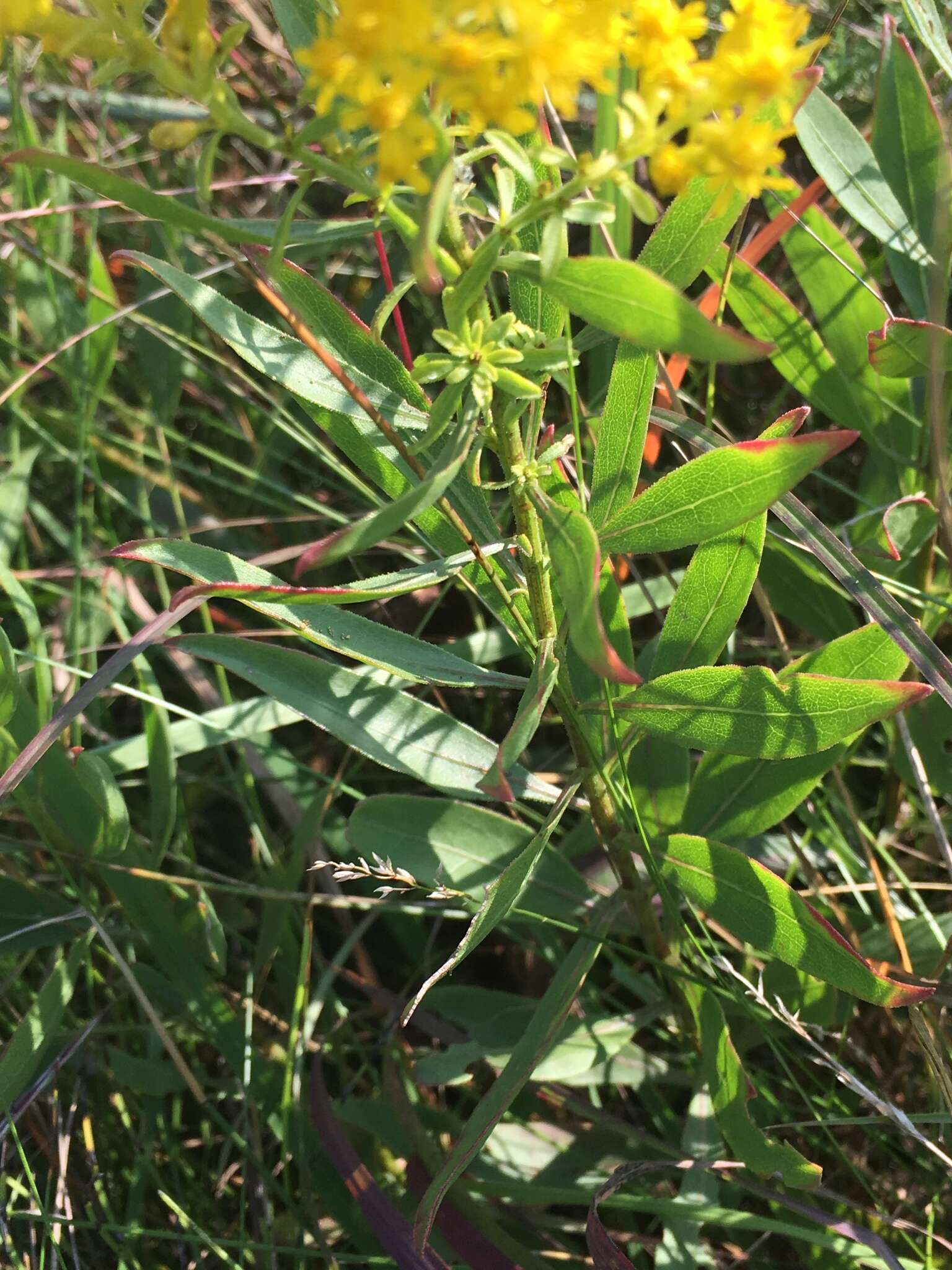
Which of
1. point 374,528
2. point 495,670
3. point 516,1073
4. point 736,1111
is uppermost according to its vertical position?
point 374,528

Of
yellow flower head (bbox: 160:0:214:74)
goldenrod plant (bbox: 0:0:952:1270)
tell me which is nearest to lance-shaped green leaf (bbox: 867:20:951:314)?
goldenrod plant (bbox: 0:0:952:1270)

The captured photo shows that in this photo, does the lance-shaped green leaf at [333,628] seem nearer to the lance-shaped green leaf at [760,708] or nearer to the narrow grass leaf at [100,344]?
the lance-shaped green leaf at [760,708]

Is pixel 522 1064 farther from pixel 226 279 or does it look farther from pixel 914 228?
pixel 226 279

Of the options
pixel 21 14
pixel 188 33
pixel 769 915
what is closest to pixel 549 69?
pixel 188 33

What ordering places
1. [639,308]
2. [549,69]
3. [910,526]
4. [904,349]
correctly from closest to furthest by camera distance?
[549,69]
[639,308]
[904,349]
[910,526]

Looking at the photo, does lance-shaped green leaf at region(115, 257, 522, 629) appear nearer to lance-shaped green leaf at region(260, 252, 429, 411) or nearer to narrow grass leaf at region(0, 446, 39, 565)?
lance-shaped green leaf at region(260, 252, 429, 411)

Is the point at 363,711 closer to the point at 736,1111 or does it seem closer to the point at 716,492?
the point at 716,492

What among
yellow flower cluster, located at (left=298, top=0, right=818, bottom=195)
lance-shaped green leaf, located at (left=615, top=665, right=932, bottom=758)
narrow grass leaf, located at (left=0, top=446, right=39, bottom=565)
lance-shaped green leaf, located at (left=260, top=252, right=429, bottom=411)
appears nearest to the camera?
yellow flower cluster, located at (left=298, top=0, right=818, bottom=195)
